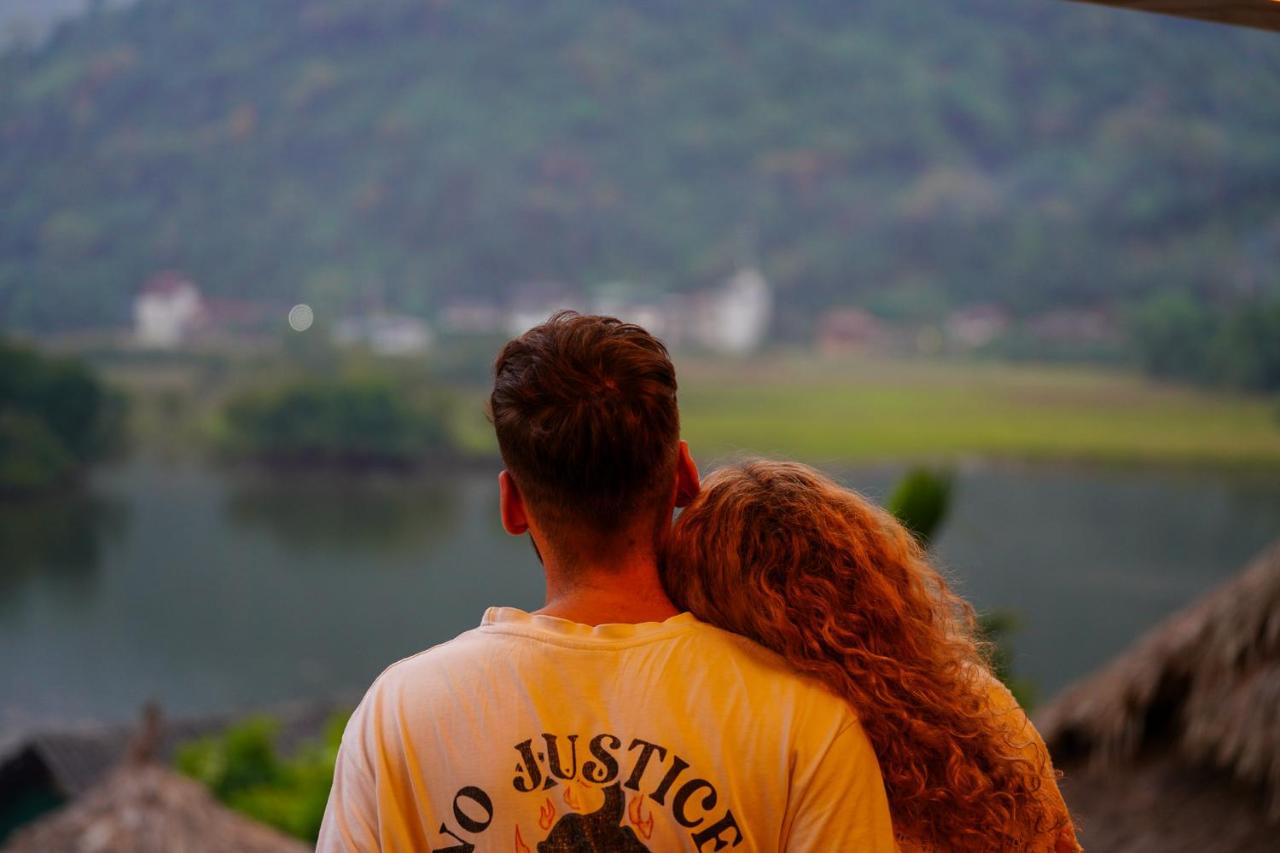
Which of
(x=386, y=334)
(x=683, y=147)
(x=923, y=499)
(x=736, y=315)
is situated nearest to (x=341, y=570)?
(x=386, y=334)

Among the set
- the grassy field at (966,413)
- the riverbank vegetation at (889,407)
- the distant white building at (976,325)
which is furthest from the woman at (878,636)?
the distant white building at (976,325)

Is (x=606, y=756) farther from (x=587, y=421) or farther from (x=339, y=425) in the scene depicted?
(x=339, y=425)

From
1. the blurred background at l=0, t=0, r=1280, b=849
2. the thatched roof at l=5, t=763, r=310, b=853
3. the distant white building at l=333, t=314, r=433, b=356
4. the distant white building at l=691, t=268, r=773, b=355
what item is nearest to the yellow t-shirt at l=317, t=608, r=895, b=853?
the thatched roof at l=5, t=763, r=310, b=853

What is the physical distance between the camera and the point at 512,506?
0.95 meters

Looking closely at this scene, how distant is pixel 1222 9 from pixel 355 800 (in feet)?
3.62

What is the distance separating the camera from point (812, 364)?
464 inches

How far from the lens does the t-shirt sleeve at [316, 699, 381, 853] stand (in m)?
0.87

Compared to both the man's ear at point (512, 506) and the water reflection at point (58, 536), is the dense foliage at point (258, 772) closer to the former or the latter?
the water reflection at point (58, 536)

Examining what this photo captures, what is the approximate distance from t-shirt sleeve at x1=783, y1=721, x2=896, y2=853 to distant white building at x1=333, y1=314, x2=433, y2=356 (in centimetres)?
1059

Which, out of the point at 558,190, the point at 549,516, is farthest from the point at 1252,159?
the point at 549,516

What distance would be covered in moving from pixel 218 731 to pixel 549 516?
802cm

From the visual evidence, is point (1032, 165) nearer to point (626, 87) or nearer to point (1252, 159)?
point (1252, 159)

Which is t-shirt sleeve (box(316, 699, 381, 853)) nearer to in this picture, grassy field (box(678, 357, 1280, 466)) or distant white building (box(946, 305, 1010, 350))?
grassy field (box(678, 357, 1280, 466))

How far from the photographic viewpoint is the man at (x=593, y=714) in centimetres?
84
